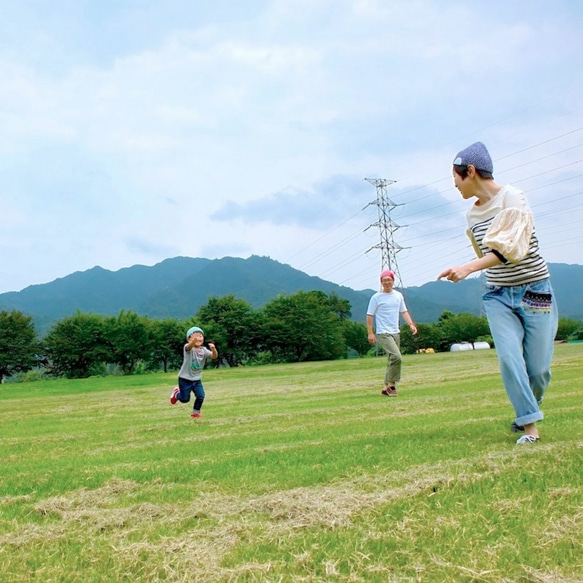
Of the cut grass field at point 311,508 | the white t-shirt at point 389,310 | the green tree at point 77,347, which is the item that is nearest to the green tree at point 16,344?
the green tree at point 77,347

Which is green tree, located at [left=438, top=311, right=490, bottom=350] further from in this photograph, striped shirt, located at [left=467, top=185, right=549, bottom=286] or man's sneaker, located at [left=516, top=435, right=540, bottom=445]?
man's sneaker, located at [left=516, top=435, right=540, bottom=445]

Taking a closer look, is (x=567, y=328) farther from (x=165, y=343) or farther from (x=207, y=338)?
(x=165, y=343)

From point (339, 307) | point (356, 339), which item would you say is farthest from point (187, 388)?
point (339, 307)

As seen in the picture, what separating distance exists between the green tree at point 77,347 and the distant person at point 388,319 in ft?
150

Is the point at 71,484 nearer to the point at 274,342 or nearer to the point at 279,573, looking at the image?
the point at 279,573

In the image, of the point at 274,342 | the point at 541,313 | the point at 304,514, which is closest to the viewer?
the point at 304,514

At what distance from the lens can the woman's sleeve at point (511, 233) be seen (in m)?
4.92

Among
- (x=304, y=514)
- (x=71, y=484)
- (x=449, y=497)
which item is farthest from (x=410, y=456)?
(x=71, y=484)

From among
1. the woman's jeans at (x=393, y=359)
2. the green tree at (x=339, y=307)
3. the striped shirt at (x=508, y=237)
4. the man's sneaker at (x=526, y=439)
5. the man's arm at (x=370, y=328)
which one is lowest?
the man's sneaker at (x=526, y=439)

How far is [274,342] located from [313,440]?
198 ft

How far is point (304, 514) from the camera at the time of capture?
331 centimetres

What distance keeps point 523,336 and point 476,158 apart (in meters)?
1.74

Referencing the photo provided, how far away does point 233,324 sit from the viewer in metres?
64.5

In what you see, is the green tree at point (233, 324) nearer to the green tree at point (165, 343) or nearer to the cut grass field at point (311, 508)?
the green tree at point (165, 343)
